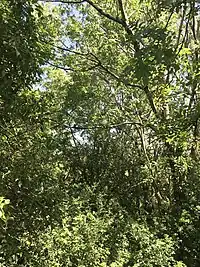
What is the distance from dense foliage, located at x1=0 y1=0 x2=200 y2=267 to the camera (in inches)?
167

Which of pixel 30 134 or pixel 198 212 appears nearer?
pixel 30 134

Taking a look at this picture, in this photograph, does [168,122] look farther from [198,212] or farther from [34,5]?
[34,5]

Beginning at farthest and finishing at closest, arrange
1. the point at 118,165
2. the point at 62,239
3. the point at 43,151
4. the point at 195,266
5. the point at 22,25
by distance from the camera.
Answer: the point at 118,165 < the point at 195,266 < the point at 43,151 < the point at 62,239 < the point at 22,25

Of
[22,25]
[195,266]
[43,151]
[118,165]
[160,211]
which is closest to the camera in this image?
[22,25]

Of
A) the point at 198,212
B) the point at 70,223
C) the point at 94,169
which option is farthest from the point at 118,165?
the point at 70,223

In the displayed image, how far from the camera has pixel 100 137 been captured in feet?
29.0

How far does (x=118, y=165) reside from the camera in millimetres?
8672

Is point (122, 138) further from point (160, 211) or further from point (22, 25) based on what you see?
point (22, 25)

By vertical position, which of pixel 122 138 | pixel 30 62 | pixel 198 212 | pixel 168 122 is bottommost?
pixel 30 62

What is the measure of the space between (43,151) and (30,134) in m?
0.45

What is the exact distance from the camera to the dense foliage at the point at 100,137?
425cm

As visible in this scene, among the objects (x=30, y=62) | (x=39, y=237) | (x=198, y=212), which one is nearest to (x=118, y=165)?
(x=198, y=212)

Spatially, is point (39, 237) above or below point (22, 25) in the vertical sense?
below

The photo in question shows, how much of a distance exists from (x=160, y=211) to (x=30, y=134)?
3.18 m
